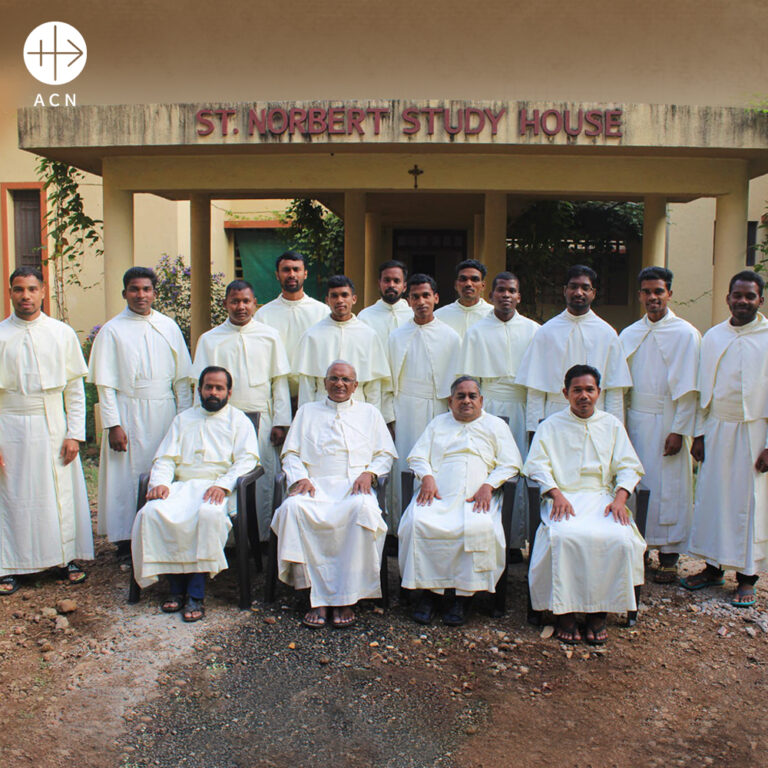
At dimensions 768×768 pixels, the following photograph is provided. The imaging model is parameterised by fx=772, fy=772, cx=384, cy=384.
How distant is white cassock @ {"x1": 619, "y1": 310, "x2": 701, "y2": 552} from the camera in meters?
5.17

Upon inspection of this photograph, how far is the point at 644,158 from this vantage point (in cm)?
834

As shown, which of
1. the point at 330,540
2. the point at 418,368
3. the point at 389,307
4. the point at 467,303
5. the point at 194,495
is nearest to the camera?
the point at 330,540

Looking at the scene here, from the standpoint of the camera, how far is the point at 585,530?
433cm

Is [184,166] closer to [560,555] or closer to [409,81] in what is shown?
[409,81]

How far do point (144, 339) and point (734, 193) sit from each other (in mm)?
6448

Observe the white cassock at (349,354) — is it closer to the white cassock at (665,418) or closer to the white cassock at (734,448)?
the white cassock at (665,418)

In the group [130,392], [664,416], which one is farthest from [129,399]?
[664,416]

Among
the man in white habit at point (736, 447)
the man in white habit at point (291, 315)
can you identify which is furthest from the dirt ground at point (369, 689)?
the man in white habit at point (291, 315)

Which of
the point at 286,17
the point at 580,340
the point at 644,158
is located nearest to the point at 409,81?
the point at 286,17

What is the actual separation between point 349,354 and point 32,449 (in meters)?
2.22

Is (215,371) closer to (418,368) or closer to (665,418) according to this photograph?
(418,368)

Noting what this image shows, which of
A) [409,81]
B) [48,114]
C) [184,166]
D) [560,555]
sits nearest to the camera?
[560,555]

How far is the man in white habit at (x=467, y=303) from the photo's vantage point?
19.3 ft

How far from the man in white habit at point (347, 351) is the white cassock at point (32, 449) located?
5.47ft
